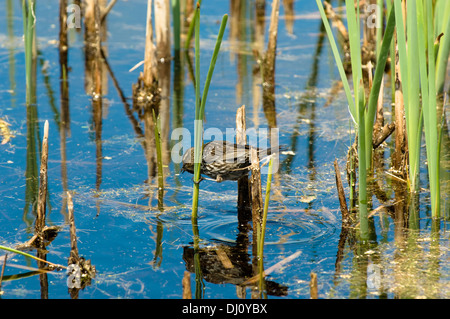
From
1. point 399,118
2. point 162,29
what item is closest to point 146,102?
point 162,29

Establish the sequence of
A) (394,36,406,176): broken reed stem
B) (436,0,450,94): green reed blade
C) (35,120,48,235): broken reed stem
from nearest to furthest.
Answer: (35,120,48,235): broken reed stem < (436,0,450,94): green reed blade < (394,36,406,176): broken reed stem

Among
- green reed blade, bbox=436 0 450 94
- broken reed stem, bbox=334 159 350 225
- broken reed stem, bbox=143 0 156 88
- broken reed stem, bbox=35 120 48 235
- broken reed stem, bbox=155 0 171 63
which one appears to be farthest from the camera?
broken reed stem, bbox=155 0 171 63

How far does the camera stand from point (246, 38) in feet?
31.0

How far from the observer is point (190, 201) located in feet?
15.9

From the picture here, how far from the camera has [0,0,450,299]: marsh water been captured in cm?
370

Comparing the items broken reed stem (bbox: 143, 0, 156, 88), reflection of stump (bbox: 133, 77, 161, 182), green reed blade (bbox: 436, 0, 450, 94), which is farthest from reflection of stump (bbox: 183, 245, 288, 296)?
broken reed stem (bbox: 143, 0, 156, 88)

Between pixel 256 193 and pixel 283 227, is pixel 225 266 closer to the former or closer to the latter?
pixel 256 193

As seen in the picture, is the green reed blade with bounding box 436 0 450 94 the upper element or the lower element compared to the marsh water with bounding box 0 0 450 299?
upper

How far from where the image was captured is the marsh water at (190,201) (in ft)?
12.1

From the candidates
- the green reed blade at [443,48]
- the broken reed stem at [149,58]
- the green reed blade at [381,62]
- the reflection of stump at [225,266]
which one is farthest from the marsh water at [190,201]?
the green reed blade at [381,62]

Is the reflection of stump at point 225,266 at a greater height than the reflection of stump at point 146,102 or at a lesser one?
lesser

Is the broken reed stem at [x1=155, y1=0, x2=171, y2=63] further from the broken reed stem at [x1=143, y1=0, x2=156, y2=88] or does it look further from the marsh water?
the broken reed stem at [x1=143, y1=0, x2=156, y2=88]

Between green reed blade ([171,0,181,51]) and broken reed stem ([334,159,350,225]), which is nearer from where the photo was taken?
broken reed stem ([334,159,350,225])

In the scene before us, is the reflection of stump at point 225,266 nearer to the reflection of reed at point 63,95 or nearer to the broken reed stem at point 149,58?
the reflection of reed at point 63,95
